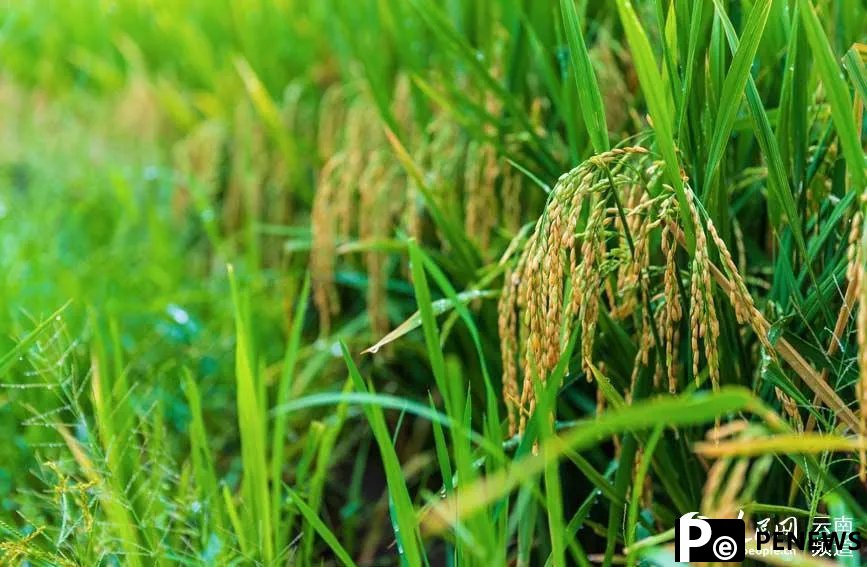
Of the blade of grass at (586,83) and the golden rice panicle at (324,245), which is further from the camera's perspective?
the golden rice panicle at (324,245)

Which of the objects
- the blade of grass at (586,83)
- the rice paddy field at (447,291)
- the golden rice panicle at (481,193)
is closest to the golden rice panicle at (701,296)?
the rice paddy field at (447,291)

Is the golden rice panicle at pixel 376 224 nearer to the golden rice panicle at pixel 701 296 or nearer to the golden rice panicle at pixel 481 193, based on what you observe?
the golden rice panicle at pixel 481 193

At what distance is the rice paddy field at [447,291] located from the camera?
3.14ft

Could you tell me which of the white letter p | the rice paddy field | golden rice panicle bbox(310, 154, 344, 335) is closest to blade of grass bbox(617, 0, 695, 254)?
the rice paddy field

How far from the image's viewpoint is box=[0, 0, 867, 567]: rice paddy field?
0.96 meters

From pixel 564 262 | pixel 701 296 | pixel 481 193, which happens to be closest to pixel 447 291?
pixel 564 262

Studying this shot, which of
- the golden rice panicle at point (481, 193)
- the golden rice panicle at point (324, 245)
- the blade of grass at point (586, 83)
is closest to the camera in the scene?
the blade of grass at point (586, 83)

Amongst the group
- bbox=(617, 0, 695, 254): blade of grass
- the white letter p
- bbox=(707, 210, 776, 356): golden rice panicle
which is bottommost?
the white letter p

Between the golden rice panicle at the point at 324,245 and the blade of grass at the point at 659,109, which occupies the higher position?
the blade of grass at the point at 659,109

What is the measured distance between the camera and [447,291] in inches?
43.8

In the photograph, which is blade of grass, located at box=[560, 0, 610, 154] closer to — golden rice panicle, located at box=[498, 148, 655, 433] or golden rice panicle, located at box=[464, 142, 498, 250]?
golden rice panicle, located at box=[498, 148, 655, 433]

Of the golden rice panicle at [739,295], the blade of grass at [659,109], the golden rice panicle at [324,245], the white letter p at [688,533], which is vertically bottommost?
the white letter p at [688,533]

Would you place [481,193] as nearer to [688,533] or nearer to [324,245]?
[324,245]

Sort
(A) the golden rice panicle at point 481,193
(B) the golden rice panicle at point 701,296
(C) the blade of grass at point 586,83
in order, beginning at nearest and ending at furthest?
(B) the golden rice panicle at point 701,296 → (C) the blade of grass at point 586,83 → (A) the golden rice panicle at point 481,193
